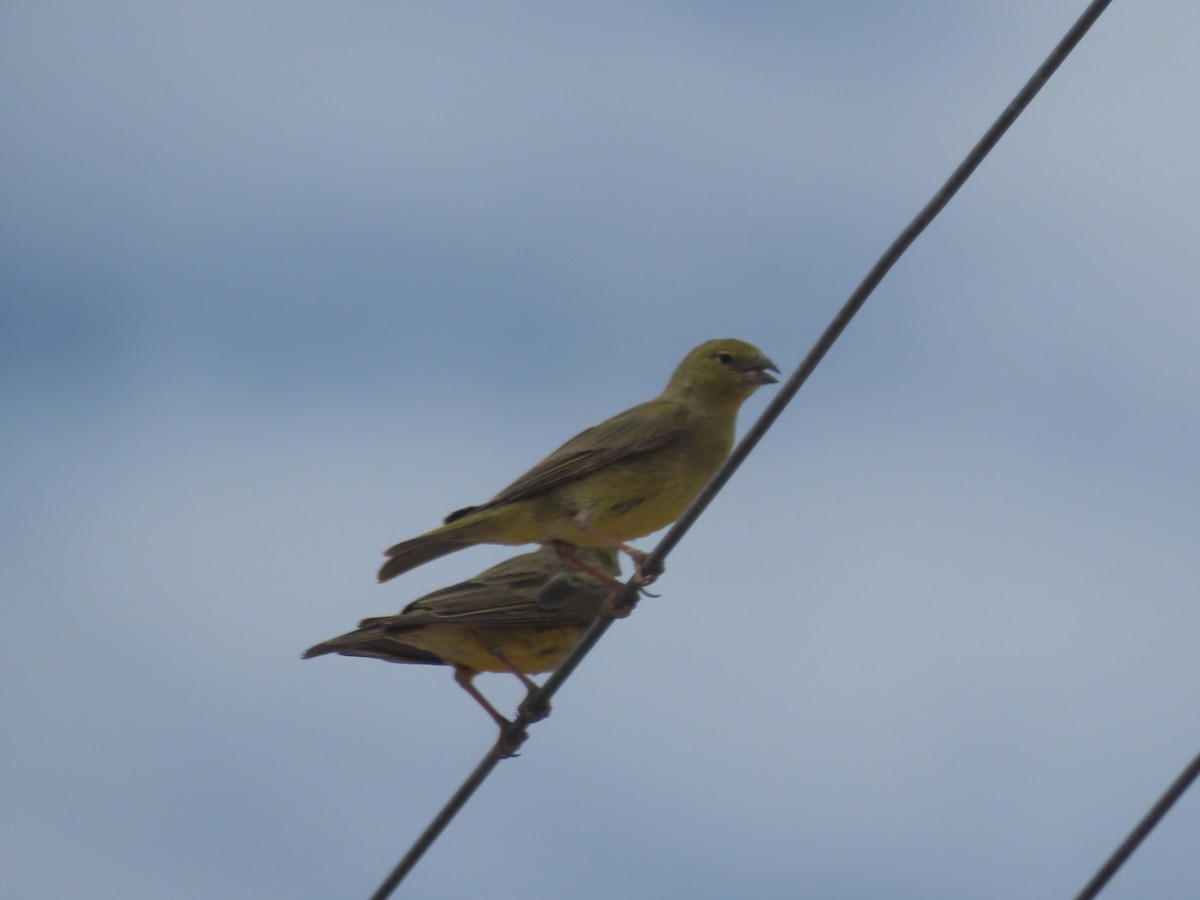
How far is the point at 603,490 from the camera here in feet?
27.2

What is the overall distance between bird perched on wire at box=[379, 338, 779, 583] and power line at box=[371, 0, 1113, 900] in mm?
2359

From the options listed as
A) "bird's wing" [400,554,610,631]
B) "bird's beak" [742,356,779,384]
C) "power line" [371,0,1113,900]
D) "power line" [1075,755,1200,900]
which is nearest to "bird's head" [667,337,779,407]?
"bird's beak" [742,356,779,384]

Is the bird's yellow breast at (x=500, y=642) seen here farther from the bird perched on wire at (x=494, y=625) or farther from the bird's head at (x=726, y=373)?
the bird's head at (x=726, y=373)

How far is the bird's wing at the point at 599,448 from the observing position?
27.3 feet

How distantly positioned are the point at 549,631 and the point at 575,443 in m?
1.09

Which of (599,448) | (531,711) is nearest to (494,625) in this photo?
(531,711)

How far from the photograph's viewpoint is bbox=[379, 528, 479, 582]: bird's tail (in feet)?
27.6

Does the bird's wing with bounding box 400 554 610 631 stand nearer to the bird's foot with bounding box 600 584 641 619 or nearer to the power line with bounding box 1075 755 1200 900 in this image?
the bird's foot with bounding box 600 584 641 619

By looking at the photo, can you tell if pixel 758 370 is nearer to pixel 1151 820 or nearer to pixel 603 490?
pixel 603 490

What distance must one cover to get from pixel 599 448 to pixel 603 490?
0.74 feet

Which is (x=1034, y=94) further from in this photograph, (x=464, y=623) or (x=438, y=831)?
(x=464, y=623)

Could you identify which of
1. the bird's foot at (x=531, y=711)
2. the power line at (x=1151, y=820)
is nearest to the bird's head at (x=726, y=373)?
the bird's foot at (x=531, y=711)

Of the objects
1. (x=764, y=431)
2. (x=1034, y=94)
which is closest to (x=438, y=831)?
(x=764, y=431)

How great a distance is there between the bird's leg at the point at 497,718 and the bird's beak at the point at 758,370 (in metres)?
2.24
